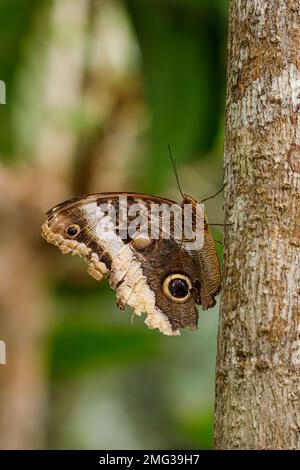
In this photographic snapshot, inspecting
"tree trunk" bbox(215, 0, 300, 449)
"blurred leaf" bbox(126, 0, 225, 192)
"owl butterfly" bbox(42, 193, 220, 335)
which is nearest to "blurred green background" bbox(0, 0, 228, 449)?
"blurred leaf" bbox(126, 0, 225, 192)

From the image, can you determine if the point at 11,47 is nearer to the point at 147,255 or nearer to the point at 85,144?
the point at 85,144

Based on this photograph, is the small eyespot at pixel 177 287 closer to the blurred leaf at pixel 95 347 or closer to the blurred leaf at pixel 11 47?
the blurred leaf at pixel 11 47

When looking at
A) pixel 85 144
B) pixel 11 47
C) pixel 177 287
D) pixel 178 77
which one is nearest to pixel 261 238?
pixel 177 287

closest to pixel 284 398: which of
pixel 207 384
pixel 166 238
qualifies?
pixel 166 238

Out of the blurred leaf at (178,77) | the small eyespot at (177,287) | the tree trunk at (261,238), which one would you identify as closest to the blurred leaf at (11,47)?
the blurred leaf at (178,77)

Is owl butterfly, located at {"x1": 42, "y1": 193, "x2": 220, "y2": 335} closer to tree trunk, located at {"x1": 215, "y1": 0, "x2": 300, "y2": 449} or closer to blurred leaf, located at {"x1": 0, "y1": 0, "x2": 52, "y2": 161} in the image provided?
tree trunk, located at {"x1": 215, "y1": 0, "x2": 300, "y2": 449}

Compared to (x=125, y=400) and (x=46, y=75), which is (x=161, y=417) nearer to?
(x=125, y=400)

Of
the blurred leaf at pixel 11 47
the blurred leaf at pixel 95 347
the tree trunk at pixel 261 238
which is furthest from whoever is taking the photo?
the blurred leaf at pixel 95 347
